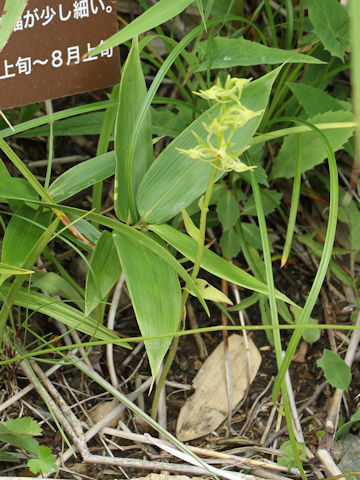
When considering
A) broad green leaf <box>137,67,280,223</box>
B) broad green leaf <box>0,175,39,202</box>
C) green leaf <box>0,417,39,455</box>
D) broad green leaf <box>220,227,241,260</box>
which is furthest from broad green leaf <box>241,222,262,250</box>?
green leaf <box>0,417,39,455</box>

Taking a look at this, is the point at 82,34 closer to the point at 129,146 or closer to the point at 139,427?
the point at 129,146

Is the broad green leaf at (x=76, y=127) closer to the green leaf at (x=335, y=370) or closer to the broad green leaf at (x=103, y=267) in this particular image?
the broad green leaf at (x=103, y=267)

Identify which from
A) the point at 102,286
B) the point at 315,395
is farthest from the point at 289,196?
the point at 102,286

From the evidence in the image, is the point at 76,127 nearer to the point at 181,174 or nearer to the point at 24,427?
the point at 181,174

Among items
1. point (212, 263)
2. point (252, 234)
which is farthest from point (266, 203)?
point (212, 263)

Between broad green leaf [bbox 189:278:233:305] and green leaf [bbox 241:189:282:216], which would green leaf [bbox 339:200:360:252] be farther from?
broad green leaf [bbox 189:278:233:305]

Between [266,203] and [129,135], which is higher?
[129,135]
